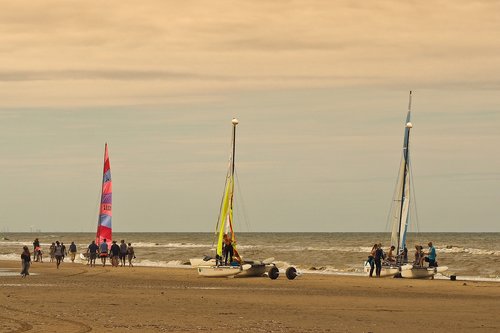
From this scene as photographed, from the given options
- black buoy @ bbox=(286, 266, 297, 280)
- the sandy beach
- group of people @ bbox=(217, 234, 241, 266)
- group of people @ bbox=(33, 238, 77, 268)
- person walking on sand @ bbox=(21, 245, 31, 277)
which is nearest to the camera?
the sandy beach

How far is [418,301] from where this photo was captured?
3123 cm

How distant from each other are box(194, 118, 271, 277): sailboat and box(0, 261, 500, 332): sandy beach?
290 centimetres

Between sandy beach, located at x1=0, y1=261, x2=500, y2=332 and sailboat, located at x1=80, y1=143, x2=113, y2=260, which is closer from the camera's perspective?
sandy beach, located at x1=0, y1=261, x2=500, y2=332

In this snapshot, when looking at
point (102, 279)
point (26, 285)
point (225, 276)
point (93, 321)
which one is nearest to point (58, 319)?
point (93, 321)

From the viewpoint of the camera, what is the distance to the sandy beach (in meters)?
22.4

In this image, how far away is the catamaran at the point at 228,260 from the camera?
46.0 metres

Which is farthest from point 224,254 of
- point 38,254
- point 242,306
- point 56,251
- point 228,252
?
point 38,254

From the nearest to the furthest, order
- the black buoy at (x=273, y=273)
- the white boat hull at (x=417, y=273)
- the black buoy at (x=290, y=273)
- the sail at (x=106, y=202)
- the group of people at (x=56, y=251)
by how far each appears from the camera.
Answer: the black buoy at (x=273, y=273)
the black buoy at (x=290, y=273)
the white boat hull at (x=417, y=273)
the group of people at (x=56, y=251)
the sail at (x=106, y=202)

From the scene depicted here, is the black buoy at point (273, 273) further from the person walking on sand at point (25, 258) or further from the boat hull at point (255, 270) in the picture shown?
the person walking on sand at point (25, 258)

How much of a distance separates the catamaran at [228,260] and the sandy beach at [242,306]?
9.33 feet

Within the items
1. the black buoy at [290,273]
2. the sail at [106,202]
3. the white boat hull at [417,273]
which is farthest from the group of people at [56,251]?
the white boat hull at [417,273]

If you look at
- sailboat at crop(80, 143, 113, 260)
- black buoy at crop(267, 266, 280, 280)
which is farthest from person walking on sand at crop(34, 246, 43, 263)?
black buoy at crop(267, 266, 280, 280)

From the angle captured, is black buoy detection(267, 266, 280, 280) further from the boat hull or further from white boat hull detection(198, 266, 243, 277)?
white boat hull detection(198, 266, 243, 277)

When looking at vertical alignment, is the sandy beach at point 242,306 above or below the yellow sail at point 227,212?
below
